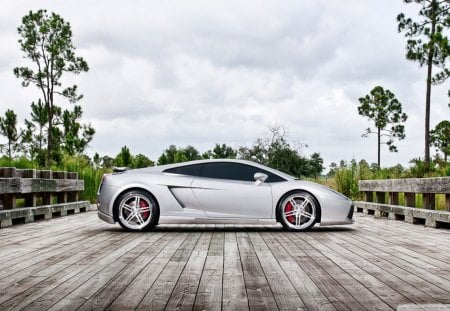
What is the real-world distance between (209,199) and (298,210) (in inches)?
58.0

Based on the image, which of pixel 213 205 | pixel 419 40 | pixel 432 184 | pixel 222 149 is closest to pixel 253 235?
pixel 213 205

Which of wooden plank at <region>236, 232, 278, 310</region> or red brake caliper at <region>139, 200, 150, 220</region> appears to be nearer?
wooden plank at <region>236, 232, 278, 310</region>

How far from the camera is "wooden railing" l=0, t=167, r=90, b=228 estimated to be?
1159cm

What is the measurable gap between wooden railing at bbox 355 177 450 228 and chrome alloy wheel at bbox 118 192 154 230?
5047mm

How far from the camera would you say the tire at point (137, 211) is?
398 inches

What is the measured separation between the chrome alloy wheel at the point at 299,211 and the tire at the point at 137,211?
2088mm

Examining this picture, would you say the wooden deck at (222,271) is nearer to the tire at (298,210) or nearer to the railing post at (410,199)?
the tire at (298,210)

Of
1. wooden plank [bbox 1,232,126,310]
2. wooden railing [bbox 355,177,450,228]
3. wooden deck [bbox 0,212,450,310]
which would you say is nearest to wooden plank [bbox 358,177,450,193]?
wooden railing [bbox 355,177,450,228]

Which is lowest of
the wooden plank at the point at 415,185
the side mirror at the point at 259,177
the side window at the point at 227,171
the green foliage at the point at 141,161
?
the wooden plank at the point at 415,185

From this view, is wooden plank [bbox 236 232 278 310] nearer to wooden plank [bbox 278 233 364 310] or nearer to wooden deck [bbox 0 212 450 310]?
wooden deck [bbox 0 212 450 310]

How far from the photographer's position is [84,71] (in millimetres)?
46188

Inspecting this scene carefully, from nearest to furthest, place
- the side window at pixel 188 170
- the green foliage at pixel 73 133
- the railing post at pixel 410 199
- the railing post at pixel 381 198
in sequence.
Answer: the side window at pixel 188 170 → the railing post at pixel 410 199 → the railing post at pixel 381 198 → the green foliage at pixel 73 133

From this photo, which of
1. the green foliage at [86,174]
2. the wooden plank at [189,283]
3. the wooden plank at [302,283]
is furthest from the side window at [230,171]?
the green foliage at [86,174]

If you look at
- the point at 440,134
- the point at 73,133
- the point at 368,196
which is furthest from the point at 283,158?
the point at 440,134
